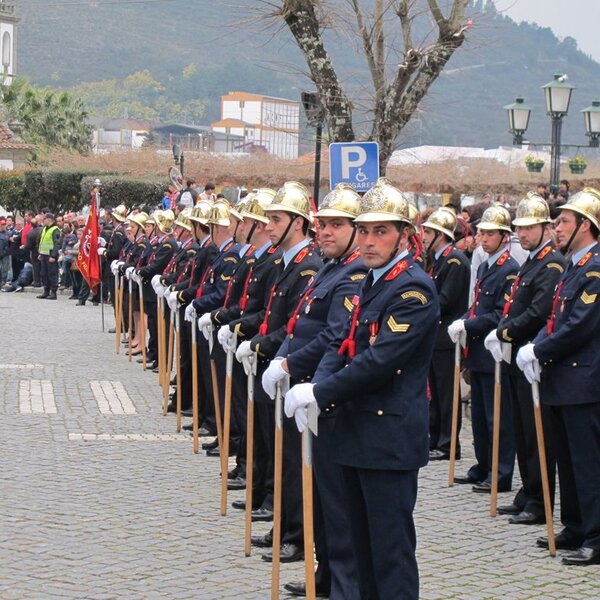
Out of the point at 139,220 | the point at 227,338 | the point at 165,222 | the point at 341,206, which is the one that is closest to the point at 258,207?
the point at 227,338

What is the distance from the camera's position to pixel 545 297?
9422mm

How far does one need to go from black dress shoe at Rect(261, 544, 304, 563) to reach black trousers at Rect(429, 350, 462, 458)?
3.86 metres

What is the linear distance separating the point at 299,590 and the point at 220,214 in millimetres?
5739

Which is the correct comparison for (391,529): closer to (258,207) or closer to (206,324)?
(258,207)

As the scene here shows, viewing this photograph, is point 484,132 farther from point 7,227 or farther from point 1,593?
A: point 1,593

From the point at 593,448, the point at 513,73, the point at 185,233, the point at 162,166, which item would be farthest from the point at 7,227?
the point at 513,73

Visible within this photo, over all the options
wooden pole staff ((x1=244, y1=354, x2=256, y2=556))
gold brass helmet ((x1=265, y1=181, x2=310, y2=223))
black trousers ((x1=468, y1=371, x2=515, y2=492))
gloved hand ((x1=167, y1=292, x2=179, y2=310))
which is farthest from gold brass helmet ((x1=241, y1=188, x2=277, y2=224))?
gloved hand ((x1=167, y1=292, x2=179, y2=310))

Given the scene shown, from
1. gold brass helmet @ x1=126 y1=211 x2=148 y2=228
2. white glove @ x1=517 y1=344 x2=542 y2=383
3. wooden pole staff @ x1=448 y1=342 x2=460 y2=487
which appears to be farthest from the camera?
gold brass helmet @ x1=126 y1=211 x2=148 y2=228

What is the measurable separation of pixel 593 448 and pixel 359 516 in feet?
7.96

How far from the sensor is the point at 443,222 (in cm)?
1185

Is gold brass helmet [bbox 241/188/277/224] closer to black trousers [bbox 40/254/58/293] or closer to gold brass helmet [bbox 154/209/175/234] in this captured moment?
gold brass helmet [bbox 154/209/175/234]

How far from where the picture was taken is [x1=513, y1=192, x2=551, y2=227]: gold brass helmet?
9477 millimetres

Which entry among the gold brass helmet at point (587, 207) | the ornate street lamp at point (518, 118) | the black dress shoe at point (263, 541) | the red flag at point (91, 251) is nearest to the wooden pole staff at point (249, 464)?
the black dress shoe at point (263, 541)

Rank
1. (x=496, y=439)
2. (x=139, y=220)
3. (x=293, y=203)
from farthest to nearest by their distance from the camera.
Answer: (x=139, y=220)
(x=496, y=439)
(x=293, y=203)
